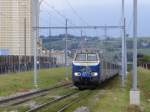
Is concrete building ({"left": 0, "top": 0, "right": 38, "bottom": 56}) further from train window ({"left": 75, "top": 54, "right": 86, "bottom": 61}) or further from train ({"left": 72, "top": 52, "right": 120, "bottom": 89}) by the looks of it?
train ({"left": 72, "top": 52, "right": 120, "bottom": 89})

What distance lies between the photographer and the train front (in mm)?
40844

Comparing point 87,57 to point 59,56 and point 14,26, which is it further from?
point 59,56

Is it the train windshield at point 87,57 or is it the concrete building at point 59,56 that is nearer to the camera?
the train windshield at point 87,57

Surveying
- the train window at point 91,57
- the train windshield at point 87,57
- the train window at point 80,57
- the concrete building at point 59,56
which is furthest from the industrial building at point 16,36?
the train window at point 91,57

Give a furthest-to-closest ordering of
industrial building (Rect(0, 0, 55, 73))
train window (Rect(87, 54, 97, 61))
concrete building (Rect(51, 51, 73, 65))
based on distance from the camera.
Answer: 1. concrete building (Rect(51, 51, 73, 65))
2. industrial building (Rect(0, 0, 55, 73))
3. train window (Rect(87, 54, 97, 61))

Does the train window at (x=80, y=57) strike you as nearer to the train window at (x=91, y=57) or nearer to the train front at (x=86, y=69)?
the train front at (x=86, y=69)

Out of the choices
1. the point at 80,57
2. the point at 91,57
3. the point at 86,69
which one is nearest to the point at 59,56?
the point at 80,57

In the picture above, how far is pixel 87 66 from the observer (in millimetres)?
40875

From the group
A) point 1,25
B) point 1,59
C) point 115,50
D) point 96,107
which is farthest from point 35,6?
point 1,25

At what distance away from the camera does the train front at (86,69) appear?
134 ft

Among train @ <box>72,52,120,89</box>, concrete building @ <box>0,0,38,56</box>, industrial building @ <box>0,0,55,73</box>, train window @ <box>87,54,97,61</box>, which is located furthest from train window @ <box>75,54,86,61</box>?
concrete building @ <box>0,0,38,56</box>

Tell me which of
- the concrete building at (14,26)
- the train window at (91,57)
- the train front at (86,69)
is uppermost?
the concrete building at (14,26)

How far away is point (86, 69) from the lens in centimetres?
4094

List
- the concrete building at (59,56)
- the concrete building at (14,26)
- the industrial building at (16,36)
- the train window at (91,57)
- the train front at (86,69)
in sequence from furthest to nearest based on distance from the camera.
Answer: the concrete building at (59,56) < the concrete building at (14,26) < the industrial building at (16,36) < the train window at (91,57) < the train front at (86,69)
